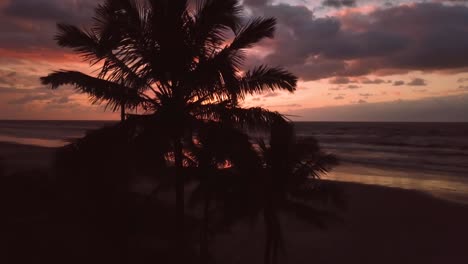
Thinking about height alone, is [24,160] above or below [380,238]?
above

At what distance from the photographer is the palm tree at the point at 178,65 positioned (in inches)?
278

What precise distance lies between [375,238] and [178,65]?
1298cm

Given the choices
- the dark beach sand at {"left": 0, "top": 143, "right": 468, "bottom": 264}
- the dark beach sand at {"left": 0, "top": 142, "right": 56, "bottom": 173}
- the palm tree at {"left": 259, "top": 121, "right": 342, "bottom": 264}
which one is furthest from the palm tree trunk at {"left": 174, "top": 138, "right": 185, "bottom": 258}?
the dark beach sand at {"left": 0, "top": 142, "right": 56, "bottom": 173}

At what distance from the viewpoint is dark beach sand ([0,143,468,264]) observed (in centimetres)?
1442

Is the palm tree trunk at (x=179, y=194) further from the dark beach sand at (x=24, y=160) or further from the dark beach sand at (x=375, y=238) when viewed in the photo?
the dark beach sand at (x=24, y=160)

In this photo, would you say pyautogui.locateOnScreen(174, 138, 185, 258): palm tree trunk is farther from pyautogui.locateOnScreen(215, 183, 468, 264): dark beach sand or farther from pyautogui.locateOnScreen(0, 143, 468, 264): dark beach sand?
pyautogui.locateOnScreen(215, 183, 468, 264): dark beach sand

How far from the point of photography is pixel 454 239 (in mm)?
16375

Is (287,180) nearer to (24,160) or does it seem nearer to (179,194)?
(179,194)

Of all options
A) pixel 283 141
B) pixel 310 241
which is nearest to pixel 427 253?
pixel 310 241

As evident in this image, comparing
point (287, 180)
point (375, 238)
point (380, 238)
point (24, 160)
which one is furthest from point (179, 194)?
point (24, 160)

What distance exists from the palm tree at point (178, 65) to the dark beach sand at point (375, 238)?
7.54m

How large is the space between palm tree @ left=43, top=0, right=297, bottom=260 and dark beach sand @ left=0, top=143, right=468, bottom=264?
297 inches

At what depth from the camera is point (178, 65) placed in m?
7.06

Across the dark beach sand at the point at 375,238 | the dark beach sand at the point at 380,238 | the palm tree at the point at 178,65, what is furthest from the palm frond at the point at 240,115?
the dark beach sand at the point at 380,238
